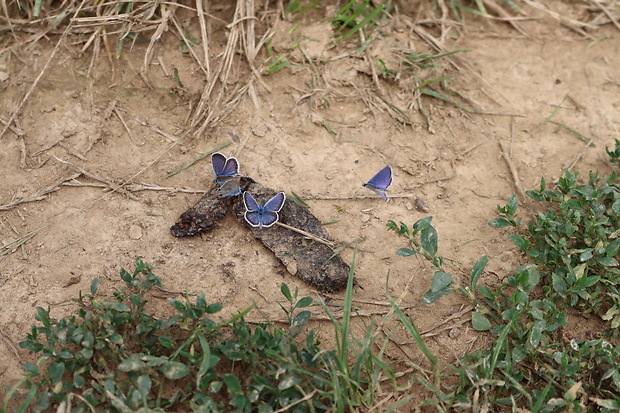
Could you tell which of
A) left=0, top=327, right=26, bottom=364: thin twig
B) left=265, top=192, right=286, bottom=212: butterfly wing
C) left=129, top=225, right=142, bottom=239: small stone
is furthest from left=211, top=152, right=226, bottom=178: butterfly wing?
left=0, top=327, right=26, bottom=364: thin twig

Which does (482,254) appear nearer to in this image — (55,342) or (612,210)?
(612,210)

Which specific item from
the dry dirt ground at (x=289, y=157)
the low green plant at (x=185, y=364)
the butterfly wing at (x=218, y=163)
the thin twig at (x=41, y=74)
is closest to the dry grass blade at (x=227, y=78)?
the dry dirt ground at (x=289, y=157)

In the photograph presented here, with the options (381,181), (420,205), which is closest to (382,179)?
(381,181)

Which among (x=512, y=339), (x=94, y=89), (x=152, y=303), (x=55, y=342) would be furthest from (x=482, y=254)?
(x=94, y=89)

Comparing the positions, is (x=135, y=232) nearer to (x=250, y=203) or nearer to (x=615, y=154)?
(x=250, y=203)

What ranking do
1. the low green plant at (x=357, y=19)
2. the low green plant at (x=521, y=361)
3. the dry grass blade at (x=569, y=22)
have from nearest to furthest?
the low green plant at (x=521, y=361) → the low green plant at (x=357, y=19) → the dry grass blade at (x=569, y=22)

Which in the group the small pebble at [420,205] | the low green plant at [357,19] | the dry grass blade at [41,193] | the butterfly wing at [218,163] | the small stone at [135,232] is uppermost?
the low green plant at [357,19]

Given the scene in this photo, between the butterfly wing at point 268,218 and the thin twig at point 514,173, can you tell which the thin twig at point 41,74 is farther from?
the thin twig at point 514,173
